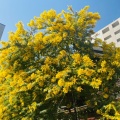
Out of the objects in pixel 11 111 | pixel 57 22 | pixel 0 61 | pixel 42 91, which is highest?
pixel 57 22

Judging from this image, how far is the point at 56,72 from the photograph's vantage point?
903 centimetres

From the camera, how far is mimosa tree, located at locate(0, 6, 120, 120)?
8578 mm

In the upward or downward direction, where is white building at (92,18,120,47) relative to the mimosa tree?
upward

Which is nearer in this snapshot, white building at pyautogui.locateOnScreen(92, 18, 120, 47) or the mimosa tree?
the mimosa tree

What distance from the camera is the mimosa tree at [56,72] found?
8578 mm

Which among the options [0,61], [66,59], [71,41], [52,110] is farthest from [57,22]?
[52,110]

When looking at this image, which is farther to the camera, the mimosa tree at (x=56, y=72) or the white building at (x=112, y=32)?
the white building at (x=112, y=32)

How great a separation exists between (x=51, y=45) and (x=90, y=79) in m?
2.05

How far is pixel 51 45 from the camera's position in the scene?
945cm

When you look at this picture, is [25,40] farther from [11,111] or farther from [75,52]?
[11,111]

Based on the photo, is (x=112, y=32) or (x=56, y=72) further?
Answer: (x=112, y=32)

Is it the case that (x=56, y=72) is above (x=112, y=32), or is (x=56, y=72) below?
below

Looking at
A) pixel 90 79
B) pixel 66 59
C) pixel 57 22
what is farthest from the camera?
pixel 57 22

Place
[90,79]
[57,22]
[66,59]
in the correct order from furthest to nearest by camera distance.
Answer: [57,22] → [66,59] → [90,79]
